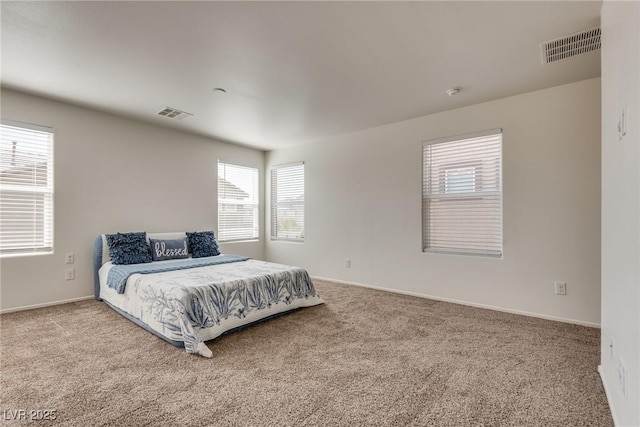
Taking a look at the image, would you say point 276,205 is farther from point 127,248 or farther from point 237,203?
point 127,248

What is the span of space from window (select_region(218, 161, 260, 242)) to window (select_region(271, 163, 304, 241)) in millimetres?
350

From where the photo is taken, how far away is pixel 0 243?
327cm

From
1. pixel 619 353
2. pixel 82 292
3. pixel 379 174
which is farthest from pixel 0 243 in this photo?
pixel 619 353

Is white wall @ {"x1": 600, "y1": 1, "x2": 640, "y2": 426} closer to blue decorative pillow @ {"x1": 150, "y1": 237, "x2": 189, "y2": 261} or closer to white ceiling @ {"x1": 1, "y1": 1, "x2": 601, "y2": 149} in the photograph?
white ceiling @ {"x1": 1, "y1": 1, "x2": 601, "y2": 149}

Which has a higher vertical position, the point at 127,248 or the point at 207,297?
the point at 127,248

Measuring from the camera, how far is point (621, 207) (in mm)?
1463

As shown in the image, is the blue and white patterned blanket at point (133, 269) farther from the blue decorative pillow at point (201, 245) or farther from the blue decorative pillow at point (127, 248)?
the blue decorative pillow at point (201, 245)

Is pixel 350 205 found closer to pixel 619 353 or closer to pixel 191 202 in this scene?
pixel 191 202

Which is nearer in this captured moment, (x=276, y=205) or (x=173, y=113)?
(x=173, y=113)

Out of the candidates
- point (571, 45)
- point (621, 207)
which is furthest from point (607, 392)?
point (571, 45)

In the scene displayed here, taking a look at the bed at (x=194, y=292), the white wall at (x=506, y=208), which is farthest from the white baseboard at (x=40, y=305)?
the white wall at (x=506, y=208)

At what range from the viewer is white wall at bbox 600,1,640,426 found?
1225 millimetres

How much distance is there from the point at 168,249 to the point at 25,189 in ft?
5.35

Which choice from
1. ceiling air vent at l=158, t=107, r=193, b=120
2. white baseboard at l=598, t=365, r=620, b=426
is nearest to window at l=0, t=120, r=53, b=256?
ceiling air vent at l=158, t=107, r=193, b=120
